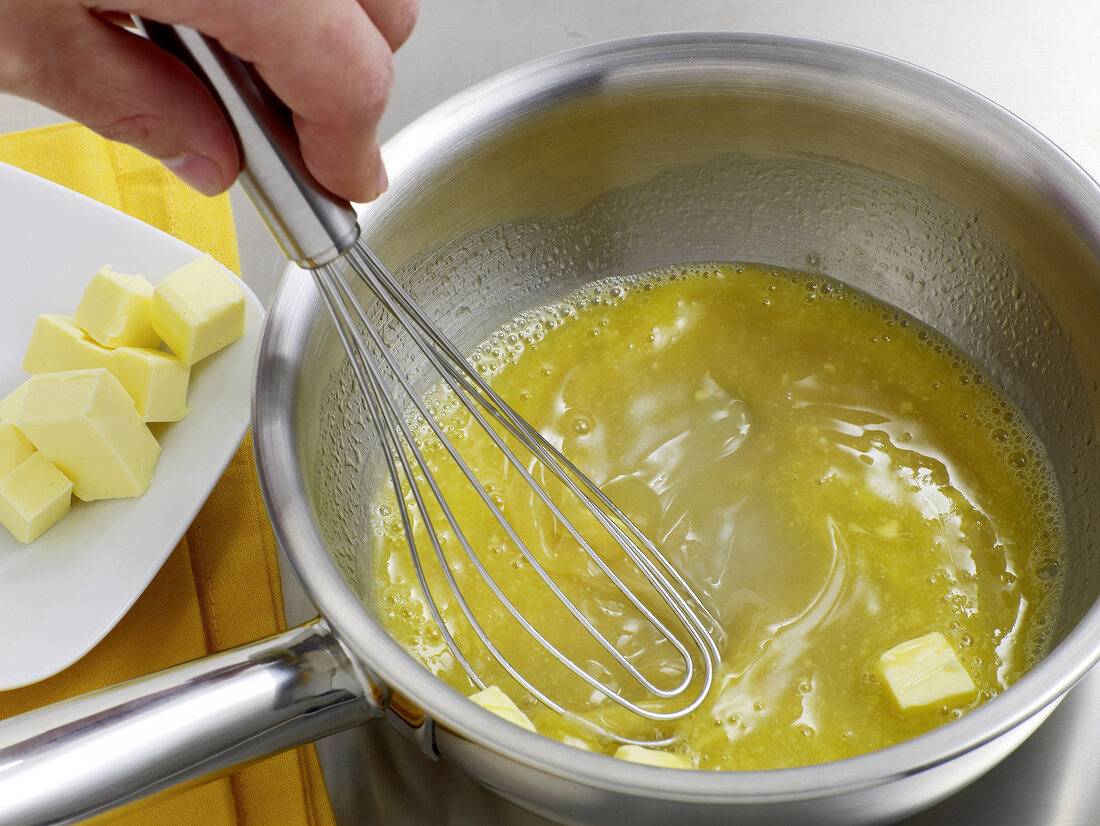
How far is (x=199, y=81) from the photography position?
0.41 metres

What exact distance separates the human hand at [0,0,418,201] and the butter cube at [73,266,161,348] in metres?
0.27

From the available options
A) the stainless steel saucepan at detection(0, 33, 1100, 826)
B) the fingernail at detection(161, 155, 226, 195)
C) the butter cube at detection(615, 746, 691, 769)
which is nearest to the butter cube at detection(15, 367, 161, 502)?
the stainless steel saucepan at detection(0, 33, 1100, 826)

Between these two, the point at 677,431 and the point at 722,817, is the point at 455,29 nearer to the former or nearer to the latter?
the point at 677,431

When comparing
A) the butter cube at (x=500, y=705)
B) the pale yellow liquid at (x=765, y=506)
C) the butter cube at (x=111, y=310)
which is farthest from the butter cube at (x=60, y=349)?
the butter cube at (x=500, y=705)

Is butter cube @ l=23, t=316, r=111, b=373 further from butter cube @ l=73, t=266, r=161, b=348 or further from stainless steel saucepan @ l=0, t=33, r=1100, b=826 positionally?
stainless steel saucepan @ l=0, t=33, r=1100, b=826

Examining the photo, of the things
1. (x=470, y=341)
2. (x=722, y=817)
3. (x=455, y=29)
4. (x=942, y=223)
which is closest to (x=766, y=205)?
(x=942, y=223)

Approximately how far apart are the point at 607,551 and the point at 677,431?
11 centimetres

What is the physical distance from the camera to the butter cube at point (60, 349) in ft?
2.24

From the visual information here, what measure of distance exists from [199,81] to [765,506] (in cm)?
44

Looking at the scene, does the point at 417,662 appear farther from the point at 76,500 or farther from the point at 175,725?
the point at 76,500

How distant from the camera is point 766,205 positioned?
0.76m

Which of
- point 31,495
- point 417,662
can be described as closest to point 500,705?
point 417,662

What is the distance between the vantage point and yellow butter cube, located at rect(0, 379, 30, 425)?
665 mm

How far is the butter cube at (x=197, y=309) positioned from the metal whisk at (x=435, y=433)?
4.2 inches
